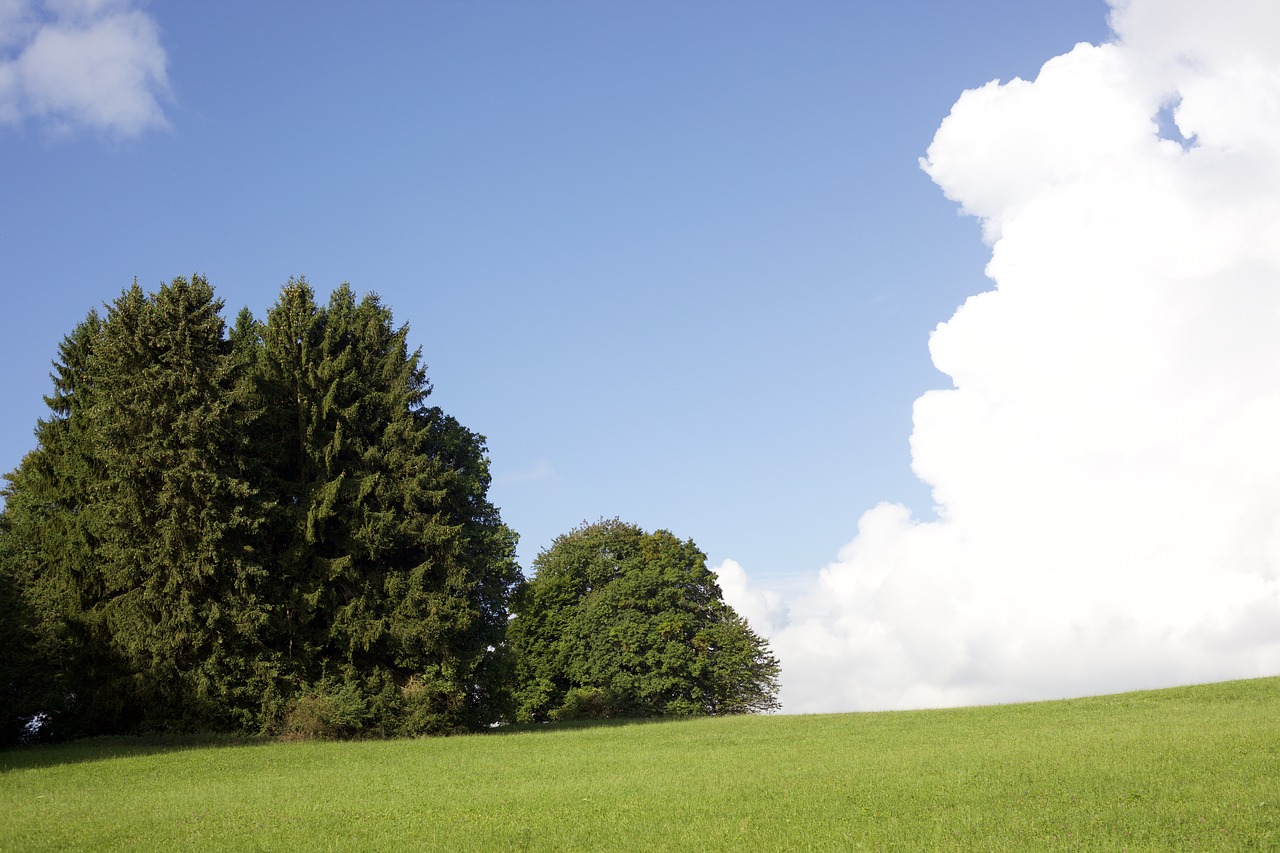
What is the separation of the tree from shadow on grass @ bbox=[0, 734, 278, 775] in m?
20.5

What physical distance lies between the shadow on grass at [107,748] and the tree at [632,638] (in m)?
20.5

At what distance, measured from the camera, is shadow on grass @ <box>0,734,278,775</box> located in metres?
30.0

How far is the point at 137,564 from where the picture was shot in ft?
117

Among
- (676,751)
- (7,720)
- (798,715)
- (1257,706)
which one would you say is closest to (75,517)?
(7,720)

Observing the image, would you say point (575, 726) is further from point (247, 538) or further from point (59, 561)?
point (59, 561)

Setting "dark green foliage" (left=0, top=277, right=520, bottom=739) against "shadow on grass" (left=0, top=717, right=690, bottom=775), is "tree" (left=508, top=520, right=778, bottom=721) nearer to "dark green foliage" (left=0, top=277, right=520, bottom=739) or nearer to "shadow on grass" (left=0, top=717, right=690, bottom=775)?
"dark green foliage" (left=0, top=277, right=520, bottom=739)

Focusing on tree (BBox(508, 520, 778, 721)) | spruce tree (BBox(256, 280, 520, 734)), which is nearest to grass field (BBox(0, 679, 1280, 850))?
spruce tree (BBox(256, 280, 520, 734))

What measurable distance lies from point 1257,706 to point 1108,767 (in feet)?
57.7

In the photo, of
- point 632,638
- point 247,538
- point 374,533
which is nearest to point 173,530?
point 247,538

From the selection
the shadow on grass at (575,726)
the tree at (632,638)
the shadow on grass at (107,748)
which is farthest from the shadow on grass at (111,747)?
the tree at (632,638)

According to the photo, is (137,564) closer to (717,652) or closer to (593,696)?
(593,696)

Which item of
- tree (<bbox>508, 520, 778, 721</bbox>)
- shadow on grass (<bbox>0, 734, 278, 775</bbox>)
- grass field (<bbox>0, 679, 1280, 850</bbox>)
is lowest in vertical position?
grass field (<bbox>0, 679, 1280, 850</bbox>)

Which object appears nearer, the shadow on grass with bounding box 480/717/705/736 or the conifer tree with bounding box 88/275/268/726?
the conifer tree with bounding box 88/275/268/726

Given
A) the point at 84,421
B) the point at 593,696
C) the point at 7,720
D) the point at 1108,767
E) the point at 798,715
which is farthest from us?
the point at 593,696
